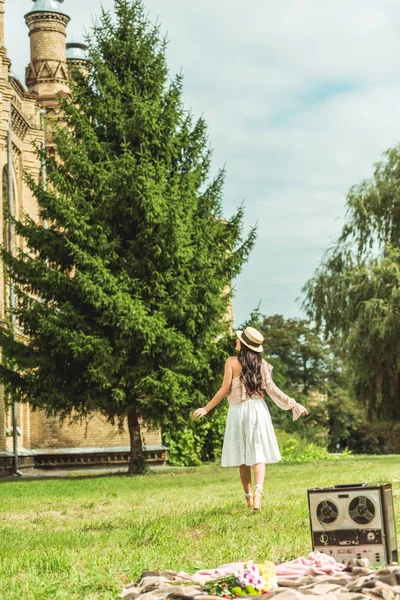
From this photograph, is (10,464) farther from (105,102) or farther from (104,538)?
(104,538)

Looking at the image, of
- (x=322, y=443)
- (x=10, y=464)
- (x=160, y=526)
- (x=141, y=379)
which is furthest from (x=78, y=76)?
(x=322, y=443)

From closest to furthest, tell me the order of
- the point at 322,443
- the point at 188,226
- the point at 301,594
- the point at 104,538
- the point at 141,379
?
the point at 301,594
the point at 104,538
the point at 141,379
the point at 188,226
the point at 322,443

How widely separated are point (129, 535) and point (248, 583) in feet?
11.7

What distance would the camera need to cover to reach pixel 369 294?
112 feet

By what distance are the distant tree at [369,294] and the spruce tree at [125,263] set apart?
9.35 metres

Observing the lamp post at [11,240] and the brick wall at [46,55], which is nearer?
the lamp post at [11,240]

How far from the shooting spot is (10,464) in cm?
2983

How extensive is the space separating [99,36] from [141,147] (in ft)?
12.3

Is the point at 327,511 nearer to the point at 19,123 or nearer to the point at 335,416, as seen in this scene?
the point at 19,123

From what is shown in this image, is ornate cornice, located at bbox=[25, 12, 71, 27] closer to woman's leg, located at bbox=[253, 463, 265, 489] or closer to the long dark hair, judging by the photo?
the long dark hair

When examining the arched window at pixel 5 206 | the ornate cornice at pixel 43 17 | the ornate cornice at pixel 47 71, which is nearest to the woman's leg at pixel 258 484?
the arched window at pixel 5 206

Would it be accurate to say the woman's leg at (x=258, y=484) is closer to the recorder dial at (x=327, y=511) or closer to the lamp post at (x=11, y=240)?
the recorder dial at (x=327, y=511)

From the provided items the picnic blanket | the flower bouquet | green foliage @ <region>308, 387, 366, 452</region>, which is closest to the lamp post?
the picnic blanket

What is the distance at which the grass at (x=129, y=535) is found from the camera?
6.45m
